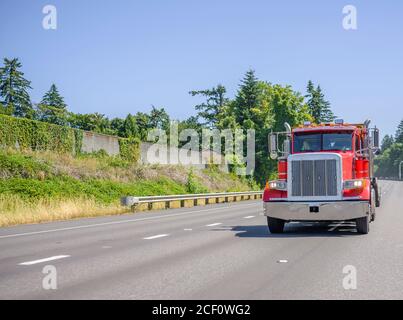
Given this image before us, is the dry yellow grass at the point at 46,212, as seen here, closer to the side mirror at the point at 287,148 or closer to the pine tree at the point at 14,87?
the side mirror at the point at 287,148

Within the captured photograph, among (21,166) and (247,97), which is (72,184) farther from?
(247,97)

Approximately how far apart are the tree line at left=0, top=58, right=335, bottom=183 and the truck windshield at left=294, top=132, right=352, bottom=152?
182 ft

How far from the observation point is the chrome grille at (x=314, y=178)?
14156 mm

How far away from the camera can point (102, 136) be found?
43094 mm

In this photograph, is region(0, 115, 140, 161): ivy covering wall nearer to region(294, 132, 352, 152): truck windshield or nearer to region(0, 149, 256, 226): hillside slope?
region(0, 149, 256, 226): hillside slope

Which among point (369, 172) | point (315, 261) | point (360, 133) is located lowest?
point (315, 261)

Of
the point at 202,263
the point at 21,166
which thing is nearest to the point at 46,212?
the point at 21,166

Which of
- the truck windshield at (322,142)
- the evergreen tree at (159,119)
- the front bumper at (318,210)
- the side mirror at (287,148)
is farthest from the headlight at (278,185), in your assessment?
the evergreen tree at (159,119)

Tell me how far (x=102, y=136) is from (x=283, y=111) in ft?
129

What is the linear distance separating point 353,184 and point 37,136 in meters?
26.3

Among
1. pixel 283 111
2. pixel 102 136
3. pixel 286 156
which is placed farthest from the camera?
pixel 283 111

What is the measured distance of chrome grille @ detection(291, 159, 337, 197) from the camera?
14156 mm
